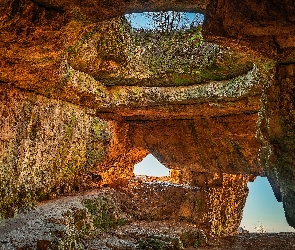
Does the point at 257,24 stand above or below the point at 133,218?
above

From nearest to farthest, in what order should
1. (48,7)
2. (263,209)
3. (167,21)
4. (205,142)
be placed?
(48,7) < (167,21) < (205,142) < (263,209)

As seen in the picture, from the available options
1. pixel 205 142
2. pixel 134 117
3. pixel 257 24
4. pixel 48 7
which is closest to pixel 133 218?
pixel 205 142

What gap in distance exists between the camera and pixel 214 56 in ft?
24.1

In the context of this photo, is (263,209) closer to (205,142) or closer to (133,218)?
(205,142)

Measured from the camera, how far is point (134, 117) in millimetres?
11398

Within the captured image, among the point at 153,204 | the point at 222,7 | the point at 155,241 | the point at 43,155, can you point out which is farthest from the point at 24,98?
the point at 153,204

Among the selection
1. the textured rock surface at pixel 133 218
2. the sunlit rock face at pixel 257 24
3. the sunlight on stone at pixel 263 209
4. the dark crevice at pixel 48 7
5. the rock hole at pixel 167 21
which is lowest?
the sunlight on stone at pixel 263 209

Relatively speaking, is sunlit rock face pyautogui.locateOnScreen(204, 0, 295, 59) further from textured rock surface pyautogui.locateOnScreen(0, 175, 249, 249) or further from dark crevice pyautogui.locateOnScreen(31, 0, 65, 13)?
textured rock surface pyautogui.locateOnScreen(0, 175, 249, 249)

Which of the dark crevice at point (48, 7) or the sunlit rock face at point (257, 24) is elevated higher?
the dark crevice at point (48, 7)

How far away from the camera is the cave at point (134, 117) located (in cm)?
A: 363

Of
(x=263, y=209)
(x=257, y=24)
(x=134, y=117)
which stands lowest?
(x=263, y=209)

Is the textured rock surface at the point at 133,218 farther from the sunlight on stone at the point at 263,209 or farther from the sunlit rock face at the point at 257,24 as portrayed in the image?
the sunlight on stone at the point at 263,209

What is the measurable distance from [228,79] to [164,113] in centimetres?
257

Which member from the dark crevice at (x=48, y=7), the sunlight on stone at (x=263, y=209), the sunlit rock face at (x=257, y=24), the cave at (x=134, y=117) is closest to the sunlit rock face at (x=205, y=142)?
the cave at (x=134, y=117)
